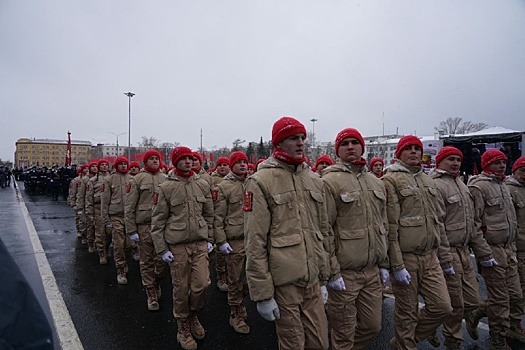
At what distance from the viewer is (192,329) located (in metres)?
4.59

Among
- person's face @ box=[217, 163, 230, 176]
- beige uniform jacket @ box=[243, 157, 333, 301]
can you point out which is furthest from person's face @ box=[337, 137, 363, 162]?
person's face @ box=[217, 163, 230, 176]

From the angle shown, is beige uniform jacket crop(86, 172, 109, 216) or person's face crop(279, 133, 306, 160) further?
beige uniform jacket crop(86, 172, 109, 216)

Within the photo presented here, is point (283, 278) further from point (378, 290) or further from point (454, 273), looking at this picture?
point (454, 273)

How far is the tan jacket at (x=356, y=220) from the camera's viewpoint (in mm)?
3486

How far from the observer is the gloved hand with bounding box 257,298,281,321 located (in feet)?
9.36

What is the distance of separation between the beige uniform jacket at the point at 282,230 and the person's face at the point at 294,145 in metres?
0.13

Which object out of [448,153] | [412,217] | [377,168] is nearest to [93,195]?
[377,168]

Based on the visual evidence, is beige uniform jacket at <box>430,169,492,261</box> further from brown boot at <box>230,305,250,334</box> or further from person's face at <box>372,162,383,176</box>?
person's face at <box>372,162,383,176</box>

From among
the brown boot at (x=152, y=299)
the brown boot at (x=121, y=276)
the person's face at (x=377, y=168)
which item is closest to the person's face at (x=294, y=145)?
the brown boot at (x=152, y=299)

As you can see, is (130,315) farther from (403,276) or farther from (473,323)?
(473,323)

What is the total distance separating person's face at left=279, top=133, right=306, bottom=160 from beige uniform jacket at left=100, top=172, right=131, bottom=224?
5.21 metres

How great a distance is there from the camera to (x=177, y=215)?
4.66 metres

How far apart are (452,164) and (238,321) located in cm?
341

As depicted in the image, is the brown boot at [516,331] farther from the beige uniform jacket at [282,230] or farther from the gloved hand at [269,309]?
the gloved hand at [269,309]
